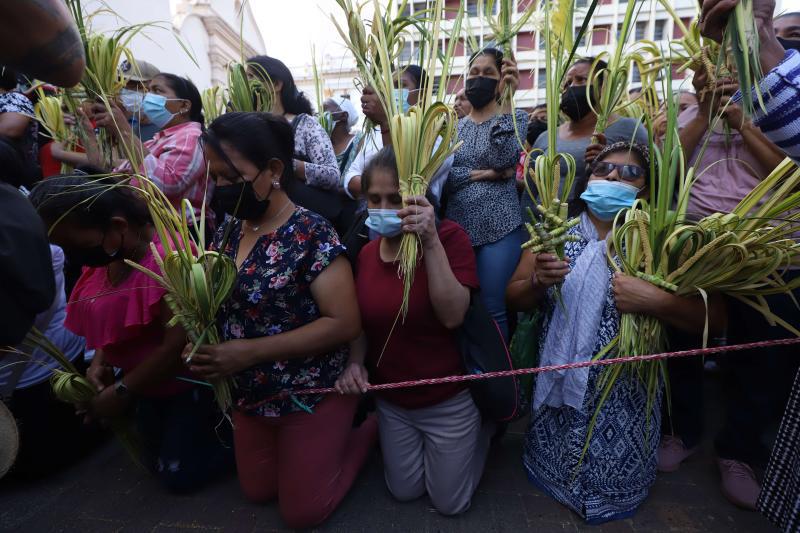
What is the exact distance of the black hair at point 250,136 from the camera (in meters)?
1.89

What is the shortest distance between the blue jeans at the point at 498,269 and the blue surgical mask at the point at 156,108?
98.8 inches

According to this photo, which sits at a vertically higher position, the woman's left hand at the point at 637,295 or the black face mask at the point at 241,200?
the black face mask at the point at 241,200

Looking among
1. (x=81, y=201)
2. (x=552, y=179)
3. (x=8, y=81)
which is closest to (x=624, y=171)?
(x=552, y=179)

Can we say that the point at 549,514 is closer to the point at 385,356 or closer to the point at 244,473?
the point at 385,356

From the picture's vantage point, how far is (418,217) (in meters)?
1.70

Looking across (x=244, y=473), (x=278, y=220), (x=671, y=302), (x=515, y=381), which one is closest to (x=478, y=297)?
(x=515, y=381)

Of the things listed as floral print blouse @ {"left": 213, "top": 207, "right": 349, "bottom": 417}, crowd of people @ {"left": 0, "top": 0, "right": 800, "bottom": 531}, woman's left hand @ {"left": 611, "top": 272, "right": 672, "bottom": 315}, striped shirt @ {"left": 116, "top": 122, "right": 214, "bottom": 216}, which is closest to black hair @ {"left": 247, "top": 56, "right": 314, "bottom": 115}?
striped shirt @ {"left": 116, "top": 122, "right": 214, "bottom": 216}

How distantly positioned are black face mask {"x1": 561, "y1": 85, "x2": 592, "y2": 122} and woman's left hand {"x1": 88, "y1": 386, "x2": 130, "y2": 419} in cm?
334

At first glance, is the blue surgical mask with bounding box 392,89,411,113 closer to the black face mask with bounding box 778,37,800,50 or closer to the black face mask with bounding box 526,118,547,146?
the black face mask with bounding box 778,37,800,50

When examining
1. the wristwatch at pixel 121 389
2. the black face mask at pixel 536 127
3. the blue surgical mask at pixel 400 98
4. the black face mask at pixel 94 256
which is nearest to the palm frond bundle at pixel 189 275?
the black face mask at pixel 94 256

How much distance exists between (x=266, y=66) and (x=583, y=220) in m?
2.44

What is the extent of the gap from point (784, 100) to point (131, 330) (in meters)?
2.91

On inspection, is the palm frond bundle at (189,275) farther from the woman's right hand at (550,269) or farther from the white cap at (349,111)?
the white cap at (349,111)

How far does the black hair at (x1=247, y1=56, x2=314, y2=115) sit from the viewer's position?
3011 mm
